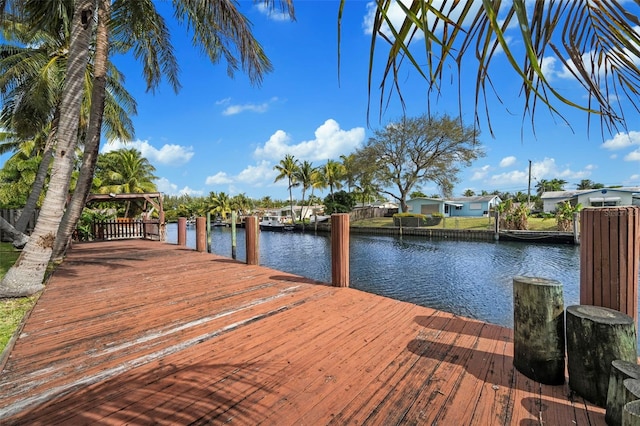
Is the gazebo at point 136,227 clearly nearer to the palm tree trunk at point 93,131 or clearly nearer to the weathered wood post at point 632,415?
the palm tree trunk at point 93,131

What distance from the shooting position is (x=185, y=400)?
6.06 feet

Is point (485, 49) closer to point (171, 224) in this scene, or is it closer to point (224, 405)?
point (224, 405)

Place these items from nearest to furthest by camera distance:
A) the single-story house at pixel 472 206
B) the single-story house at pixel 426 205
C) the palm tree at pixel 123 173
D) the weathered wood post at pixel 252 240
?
the weathered wood post at pixel 252 240 < the palm tree at pixel 123 173 < the single-story house at pixel 426 205 < the single-story house at pixel 472 206

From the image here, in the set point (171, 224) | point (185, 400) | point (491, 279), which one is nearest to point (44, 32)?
point (185, 400)

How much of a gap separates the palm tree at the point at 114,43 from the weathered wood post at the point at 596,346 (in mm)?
6543

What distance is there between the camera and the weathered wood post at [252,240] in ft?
21.1

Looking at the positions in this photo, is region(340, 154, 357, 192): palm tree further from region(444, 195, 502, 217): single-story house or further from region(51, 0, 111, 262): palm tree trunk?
region(51, 0, 111, 262): palm tree trunk

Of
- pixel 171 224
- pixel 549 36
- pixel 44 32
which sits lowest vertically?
pixel 171 224

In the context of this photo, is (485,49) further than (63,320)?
No

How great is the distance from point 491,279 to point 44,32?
1687 cm

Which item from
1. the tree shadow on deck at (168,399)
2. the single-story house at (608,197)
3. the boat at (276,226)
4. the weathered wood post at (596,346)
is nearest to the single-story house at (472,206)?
the single-story house at (608,197)

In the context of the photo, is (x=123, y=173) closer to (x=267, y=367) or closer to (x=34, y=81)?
(x=34, y=81)

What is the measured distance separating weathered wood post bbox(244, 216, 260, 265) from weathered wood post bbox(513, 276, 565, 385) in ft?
16.9

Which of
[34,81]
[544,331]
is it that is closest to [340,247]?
[544,331]
